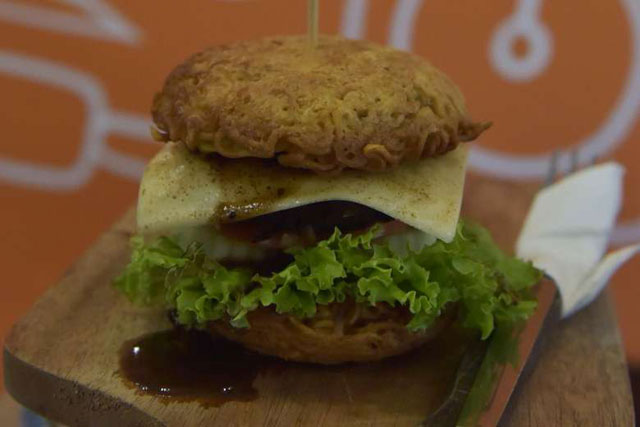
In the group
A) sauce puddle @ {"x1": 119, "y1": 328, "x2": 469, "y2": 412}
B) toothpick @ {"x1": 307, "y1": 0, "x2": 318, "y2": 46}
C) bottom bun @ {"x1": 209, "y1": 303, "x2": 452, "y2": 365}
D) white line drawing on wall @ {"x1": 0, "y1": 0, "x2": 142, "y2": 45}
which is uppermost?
toothpick @ {"x1": 307, "y1": 0, "x2": 318, "y2": 46}

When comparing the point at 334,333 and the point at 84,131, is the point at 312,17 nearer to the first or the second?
the point at 334,333

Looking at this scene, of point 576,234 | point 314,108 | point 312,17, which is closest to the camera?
point 314,108

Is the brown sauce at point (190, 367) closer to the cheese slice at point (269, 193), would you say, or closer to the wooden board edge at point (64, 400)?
the wooden board edge at point (64, 400)

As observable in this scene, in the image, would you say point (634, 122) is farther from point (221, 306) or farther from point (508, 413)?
point (221, 306)

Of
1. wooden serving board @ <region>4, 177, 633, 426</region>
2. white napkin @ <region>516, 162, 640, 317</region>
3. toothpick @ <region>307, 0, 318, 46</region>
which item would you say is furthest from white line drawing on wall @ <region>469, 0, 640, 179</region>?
toothpick @ <region>307, 0, 318, 46</region>

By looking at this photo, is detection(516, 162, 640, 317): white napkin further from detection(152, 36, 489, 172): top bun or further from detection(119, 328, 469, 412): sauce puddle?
detection(152, 36, 489, 172): top bun

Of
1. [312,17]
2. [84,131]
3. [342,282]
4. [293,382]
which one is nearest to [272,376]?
[293,382]
